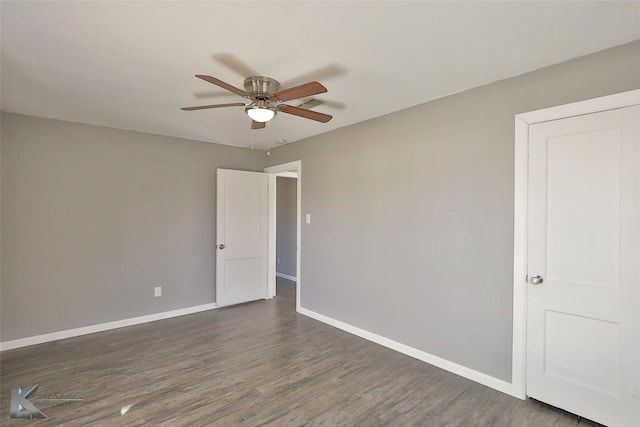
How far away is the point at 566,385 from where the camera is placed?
217cm

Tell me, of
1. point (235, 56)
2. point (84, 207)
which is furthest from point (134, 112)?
point (235, 56)

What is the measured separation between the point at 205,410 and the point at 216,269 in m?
2.54

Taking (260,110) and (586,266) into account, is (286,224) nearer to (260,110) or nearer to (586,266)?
(260,110)

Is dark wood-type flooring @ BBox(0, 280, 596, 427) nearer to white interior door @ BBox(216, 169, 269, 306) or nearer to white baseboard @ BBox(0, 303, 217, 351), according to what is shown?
white baseboard @ BBox(0, 303, 217, 351)

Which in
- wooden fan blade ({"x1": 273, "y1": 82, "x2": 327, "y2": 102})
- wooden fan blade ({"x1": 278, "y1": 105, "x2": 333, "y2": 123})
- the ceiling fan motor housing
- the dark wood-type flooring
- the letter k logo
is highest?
the ceiling fan motor housing

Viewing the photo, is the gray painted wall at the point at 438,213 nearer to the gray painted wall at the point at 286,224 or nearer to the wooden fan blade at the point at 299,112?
the wooden fan blade at the point at 299,112

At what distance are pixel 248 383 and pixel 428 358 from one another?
1.64 metres

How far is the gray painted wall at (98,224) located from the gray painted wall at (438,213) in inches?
75.2

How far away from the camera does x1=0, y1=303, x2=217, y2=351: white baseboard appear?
3.28m

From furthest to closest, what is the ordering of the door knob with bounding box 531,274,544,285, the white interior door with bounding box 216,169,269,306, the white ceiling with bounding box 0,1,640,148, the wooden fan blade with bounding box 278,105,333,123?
the white interior door with bounding box 216,169,269,306
the wooden fan blade with bounding box 278,105,333,123
the door knob with bounding box 531,274,544,285
the white ceiling with bounding box 0,1,640,148

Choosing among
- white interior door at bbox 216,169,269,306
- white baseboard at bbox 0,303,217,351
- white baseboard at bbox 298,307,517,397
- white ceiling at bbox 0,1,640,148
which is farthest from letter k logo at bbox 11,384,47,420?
white baseboard at bbox 298,307,517,397

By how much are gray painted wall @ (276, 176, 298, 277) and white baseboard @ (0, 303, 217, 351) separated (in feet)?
7.71

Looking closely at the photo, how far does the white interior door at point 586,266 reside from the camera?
1944 mm

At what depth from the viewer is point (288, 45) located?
199cm
